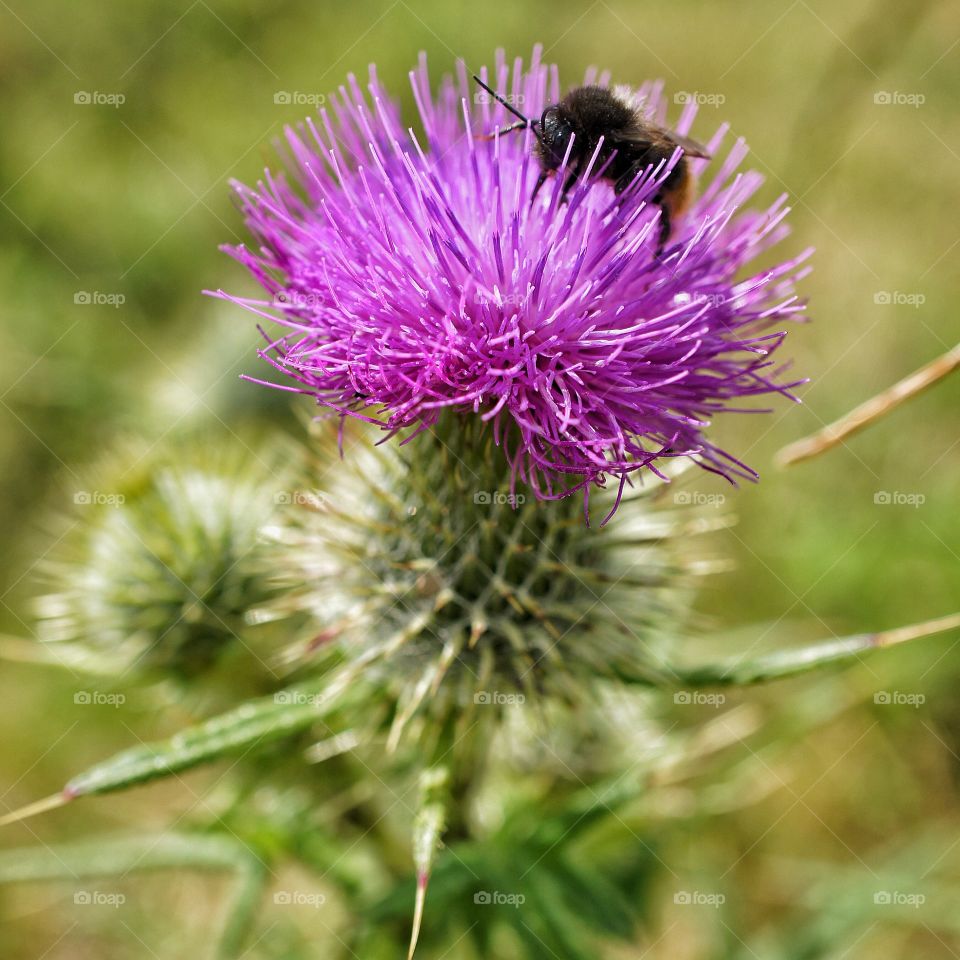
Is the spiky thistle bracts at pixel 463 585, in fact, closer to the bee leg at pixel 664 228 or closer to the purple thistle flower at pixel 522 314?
the purple thistle flower at pixel 522 314

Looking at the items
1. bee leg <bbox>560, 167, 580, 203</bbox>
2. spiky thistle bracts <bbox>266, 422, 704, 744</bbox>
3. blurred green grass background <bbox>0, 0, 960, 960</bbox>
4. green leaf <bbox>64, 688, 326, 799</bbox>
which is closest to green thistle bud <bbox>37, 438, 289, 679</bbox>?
spiky thistle bracts <bbox>266, 422, 704, 744</bbox>

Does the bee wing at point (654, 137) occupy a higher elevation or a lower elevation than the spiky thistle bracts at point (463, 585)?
higher

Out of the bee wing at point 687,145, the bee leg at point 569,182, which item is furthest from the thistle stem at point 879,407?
the bee leg at point 569,182

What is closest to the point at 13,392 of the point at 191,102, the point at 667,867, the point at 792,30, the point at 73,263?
the point at 73,263

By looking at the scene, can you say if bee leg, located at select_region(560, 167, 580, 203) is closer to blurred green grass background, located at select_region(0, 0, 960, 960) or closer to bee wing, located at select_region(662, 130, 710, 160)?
bee wing, located at select_region(662, 130, 710, 160)

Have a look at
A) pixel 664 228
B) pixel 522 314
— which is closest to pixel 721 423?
pixel 664 228

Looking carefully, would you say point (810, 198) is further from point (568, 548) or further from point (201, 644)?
point (201, 644)
